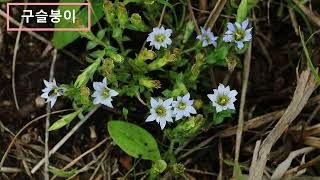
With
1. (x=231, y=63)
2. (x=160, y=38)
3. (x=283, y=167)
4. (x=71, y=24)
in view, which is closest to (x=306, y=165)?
(x=283, y=167)

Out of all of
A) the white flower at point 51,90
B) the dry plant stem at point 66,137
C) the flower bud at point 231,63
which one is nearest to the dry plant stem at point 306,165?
the flower bud at point 231,63

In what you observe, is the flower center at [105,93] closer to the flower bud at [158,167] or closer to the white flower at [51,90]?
the white flower at [51,90]

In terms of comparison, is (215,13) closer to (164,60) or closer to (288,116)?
(164,60)

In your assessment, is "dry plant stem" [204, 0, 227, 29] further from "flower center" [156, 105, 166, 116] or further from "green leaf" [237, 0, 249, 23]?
"flower center" [156, 105, 166, 116]

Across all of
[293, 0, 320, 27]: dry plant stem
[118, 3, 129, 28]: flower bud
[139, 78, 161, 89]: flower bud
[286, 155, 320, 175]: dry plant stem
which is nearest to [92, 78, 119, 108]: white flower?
[139, 78, 161, 89]: flower bud

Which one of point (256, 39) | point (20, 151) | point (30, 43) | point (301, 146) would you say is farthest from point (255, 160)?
point (30, 43)
